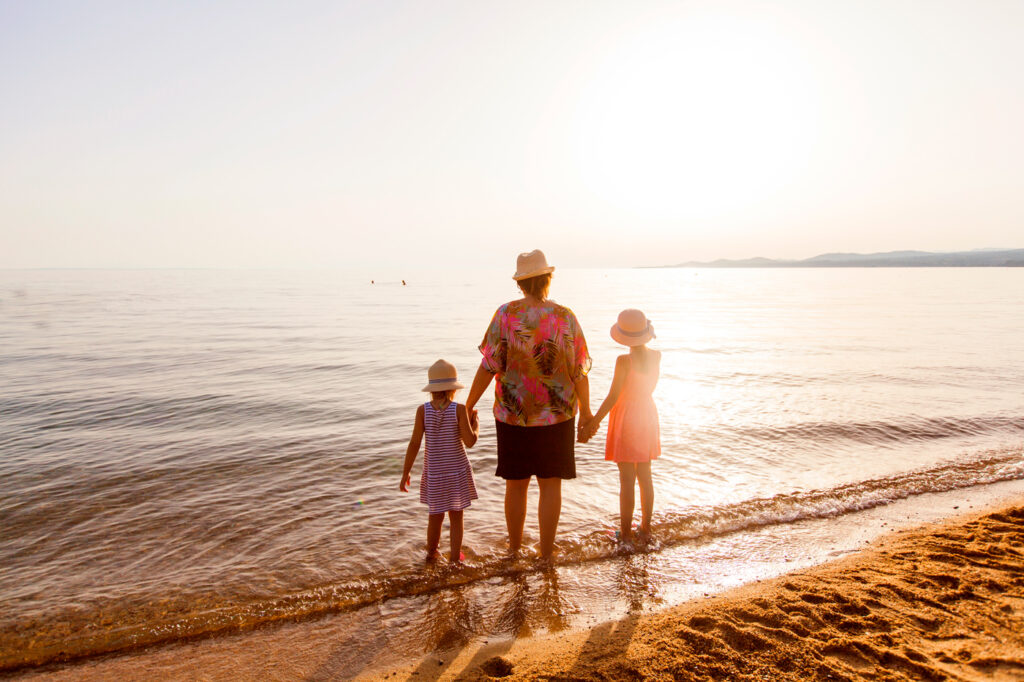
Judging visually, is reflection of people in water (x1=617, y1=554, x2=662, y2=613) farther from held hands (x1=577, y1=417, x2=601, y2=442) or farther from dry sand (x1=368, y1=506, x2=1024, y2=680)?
held hands (x1=577, y1=417, x2=601, y2=442)

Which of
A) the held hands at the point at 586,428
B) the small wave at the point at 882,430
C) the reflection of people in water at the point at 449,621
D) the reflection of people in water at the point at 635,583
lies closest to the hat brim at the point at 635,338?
the held hands at the point at 586,428

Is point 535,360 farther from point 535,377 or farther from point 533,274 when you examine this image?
point 533,274

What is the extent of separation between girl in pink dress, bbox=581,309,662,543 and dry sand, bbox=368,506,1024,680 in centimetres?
126

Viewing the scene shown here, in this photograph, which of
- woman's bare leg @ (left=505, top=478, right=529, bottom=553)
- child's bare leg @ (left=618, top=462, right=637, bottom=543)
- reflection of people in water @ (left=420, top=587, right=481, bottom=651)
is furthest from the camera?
child's bare leg @ (left=618, top=462, right=637, bottom=543)

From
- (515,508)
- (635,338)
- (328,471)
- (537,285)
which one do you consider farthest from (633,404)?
(328,471)

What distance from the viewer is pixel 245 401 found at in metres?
11.4

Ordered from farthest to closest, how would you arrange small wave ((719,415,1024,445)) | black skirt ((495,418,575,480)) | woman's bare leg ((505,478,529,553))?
1. small wave ((719,415,1024,445))
2. woman's bare leg ((505,478,529,553))
3. black skirt ((495,418,575,480))

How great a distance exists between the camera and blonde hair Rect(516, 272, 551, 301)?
4176 mm

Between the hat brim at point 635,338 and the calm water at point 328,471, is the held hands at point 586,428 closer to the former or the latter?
the hat brim at point 635,338

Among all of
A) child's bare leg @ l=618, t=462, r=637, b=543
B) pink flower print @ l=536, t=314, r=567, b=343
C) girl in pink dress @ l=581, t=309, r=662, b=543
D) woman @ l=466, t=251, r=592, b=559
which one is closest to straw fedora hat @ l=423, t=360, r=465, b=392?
woman @ l=466, t=251, r=592, b=559

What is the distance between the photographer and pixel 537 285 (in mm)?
4188

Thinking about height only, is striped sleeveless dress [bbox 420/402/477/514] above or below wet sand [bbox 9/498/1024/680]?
above

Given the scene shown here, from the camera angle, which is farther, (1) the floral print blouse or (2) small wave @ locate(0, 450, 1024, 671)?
(1) the floral print blouse

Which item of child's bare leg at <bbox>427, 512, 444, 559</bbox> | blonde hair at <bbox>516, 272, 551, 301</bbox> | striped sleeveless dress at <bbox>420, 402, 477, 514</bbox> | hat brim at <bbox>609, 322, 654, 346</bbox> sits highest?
blonde hair at <bbox>516, 272, 551, 301</bbox>
